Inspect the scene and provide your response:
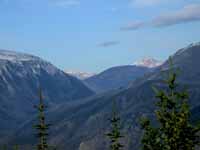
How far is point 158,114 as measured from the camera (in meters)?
38.7

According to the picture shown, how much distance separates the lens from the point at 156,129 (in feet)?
143

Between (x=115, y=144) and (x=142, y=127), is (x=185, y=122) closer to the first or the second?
(x=142, y=127)

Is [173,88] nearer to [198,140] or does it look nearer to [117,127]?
[198,140]

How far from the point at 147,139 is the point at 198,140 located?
649 centimetres

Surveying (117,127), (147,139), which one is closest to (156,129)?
(147,139)

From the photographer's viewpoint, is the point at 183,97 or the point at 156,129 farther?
the point at 156,129

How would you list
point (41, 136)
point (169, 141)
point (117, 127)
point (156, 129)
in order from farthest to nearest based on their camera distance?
point (117, 127)
point (41, 136)
point (156, 129)
point (169, 141)

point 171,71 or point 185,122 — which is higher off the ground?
point 171,71

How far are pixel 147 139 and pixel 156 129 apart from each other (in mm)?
1684

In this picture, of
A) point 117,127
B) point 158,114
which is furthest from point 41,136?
point 158,114

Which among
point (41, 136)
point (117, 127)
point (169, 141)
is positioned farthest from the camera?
point (117, 127)

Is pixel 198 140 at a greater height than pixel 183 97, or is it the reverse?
pixel 183 97

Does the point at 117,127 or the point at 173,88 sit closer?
the point at 173,88

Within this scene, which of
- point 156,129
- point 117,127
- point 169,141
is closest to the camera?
point 169,141
